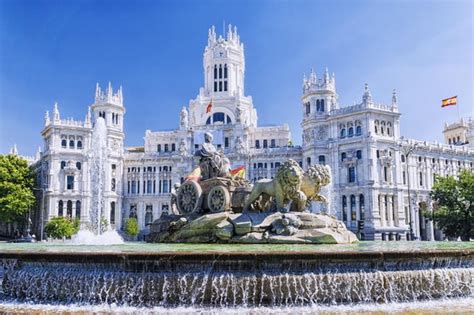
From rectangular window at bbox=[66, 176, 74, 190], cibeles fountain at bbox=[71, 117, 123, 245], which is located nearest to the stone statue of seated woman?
cibeles fountain at bbox=[71, 117, 123, 245]

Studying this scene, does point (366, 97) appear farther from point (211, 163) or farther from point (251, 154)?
point (211, 163)

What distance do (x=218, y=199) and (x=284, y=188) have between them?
3.80 metres

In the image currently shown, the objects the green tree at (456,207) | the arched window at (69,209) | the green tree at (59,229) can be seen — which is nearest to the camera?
the green tree at (456,207)

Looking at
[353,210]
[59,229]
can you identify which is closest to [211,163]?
[59,229]

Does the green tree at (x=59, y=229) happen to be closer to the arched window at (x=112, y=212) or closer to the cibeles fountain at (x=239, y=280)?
the arched window at (x=112, y=212)

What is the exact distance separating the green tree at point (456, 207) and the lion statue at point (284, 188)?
37.5 metres

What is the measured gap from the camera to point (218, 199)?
24203mm

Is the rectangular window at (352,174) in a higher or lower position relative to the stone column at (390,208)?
higher

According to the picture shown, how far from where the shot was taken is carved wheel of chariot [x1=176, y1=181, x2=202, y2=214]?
25094 millimetres

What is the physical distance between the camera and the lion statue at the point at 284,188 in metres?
21.7

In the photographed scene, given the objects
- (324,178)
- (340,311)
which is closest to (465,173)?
(324,178)

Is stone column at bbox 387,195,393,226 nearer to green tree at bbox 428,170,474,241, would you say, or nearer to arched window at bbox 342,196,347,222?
arched window at bbox 342,196,347,222

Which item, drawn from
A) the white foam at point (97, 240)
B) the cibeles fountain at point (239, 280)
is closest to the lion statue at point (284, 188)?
the cibeles fountain at point (239, 280)

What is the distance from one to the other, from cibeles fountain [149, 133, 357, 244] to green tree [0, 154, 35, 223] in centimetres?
5923
